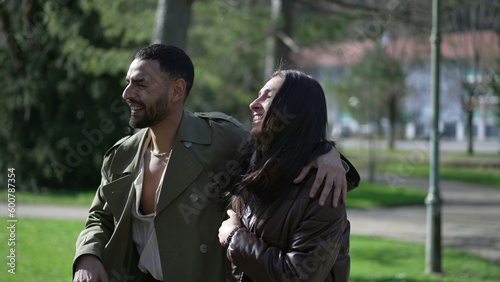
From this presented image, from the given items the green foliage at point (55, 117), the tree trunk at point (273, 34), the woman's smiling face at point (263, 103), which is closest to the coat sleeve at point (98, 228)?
the woman's smiling face at point (263, 103)

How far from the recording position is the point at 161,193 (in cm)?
313

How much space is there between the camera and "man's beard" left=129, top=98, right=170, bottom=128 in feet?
10.1

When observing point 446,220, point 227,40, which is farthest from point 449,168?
point 227,40

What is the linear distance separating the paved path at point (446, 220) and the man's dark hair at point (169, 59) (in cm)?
715

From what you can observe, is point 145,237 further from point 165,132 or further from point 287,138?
point 287,138

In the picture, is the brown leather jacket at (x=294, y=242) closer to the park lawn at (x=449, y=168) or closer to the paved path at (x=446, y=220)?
the paved path at (x=446, y=220)

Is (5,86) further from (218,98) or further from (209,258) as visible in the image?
(209,258)

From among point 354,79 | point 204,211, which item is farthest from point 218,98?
point 204,211

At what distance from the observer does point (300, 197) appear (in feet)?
8.39

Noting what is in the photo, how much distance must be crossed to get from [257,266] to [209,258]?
2.23 ft

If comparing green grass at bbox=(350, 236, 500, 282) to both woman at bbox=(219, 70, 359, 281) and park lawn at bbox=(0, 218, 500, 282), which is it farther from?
woman at bbox=(219, 70, 359, 281)

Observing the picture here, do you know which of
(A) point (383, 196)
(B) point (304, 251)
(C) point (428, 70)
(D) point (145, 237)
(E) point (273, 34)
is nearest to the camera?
(B) point (304, 251)

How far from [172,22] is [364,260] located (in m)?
4.14

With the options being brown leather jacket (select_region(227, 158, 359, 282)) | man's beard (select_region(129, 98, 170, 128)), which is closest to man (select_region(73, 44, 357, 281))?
man's beard (select_region(129, 98, 170, 128))
